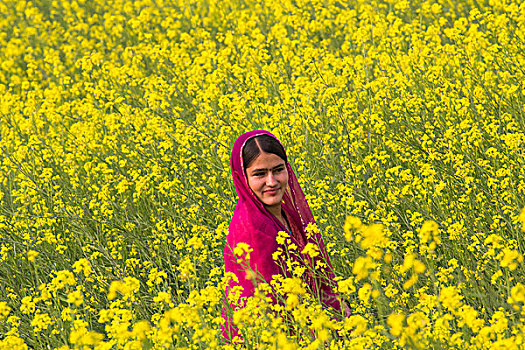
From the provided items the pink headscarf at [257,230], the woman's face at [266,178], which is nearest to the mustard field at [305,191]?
the pink headscarf at [257,230]

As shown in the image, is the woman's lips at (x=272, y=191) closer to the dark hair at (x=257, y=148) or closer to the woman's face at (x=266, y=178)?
the woman's face at (x=266, y=178)

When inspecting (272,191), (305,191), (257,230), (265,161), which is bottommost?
(305,191)

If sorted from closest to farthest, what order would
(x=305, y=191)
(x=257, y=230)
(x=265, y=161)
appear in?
(x=257, y=230)
(x=265, y=161)
(x=305, y=191)

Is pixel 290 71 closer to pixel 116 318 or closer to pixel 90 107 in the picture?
pixel 90 107

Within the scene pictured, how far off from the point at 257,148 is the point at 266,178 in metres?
0.13

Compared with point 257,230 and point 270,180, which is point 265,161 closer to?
point 270,180

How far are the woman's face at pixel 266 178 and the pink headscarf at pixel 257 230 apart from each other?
3cm

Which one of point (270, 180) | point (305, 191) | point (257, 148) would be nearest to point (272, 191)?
point (270, 180)

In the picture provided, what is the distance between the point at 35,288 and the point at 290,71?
3.21 m

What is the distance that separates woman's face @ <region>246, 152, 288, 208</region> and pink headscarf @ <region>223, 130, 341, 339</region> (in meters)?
0.03

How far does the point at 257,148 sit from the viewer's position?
2.75 m

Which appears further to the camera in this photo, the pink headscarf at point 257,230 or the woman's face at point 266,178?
the woman's face at point 266,178

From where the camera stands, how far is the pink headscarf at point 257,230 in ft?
8.66

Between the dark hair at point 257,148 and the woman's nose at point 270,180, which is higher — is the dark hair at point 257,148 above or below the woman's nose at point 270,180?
above
